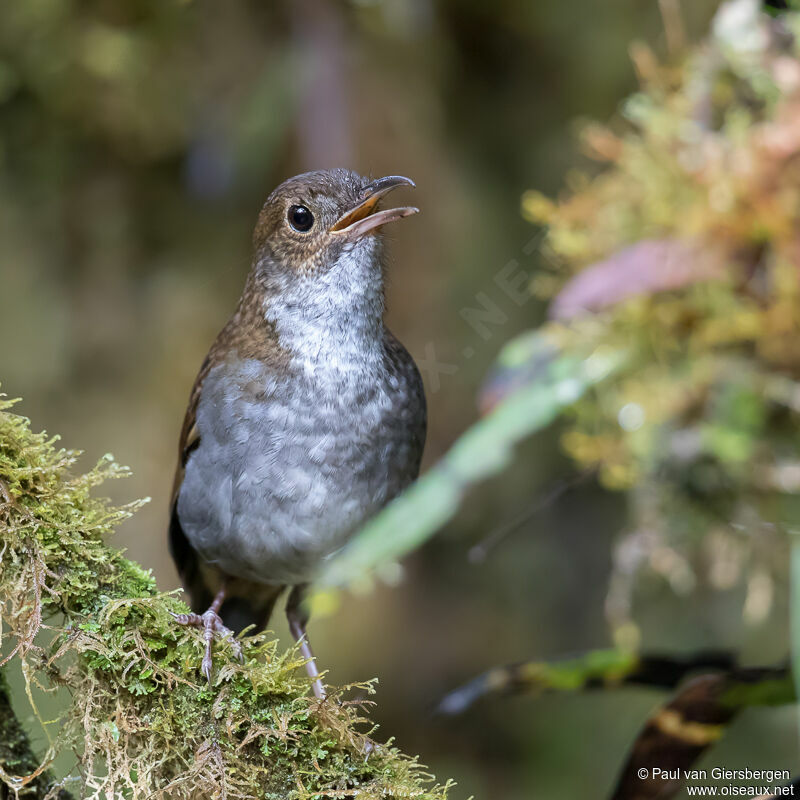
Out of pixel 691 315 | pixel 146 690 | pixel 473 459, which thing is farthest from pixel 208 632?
pixel 691 315

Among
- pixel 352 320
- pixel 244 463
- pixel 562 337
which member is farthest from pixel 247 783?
pixel 562 337

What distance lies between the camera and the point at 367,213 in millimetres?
1766

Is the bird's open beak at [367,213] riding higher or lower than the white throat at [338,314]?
higher

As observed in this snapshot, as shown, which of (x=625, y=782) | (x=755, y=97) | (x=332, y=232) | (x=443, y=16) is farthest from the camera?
(x=443, y=16)

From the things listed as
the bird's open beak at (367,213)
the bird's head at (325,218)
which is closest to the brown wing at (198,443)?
the bird's head at (325,218)

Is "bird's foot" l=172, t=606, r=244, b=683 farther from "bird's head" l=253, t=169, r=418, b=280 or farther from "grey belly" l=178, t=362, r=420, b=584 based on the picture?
"bird's head" l=253, t=169, r=418, b=280

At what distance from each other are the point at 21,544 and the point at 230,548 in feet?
1.76

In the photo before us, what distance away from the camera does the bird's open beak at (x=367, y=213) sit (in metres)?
1.71

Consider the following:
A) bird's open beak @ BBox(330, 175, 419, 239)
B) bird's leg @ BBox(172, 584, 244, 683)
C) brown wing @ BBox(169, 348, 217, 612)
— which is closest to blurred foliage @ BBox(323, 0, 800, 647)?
brown wing @ BBox(169, 348, 217, 612)

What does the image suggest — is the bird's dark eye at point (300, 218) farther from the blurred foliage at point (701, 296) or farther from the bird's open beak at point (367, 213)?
the blurred foliage at point (701, 296)

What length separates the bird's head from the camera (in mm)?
1758

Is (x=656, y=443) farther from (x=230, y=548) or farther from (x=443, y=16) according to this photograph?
(x=443, y=16)

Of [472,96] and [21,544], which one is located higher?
[472,96]

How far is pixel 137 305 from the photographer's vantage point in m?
4.84
